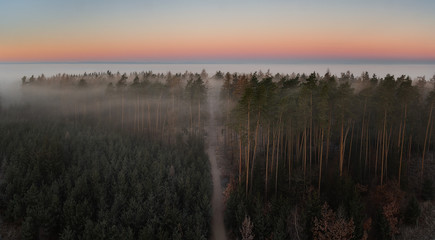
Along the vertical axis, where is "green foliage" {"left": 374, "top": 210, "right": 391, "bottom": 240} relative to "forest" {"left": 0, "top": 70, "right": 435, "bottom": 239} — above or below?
below

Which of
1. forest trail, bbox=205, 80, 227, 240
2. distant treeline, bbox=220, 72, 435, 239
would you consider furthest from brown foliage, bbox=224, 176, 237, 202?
forest trail, bbox=205, 80, 227, 240

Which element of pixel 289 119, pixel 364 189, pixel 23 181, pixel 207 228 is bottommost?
pixel 207 228

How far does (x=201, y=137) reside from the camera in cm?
5909

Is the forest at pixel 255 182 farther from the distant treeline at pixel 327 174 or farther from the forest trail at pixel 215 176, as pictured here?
the forest trail at pixel 215 176

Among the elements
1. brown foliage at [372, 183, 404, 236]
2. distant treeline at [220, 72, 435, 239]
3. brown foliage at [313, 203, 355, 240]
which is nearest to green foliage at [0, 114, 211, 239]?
distant treeline at [220, 72, 435, 239]

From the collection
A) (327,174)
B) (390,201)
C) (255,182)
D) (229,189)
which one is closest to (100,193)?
(229,189)

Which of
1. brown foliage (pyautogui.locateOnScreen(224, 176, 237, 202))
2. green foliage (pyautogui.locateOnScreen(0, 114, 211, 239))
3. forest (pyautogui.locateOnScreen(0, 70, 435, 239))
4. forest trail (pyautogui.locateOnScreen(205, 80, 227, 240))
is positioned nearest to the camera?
green foliage (pyautogui.locateOnScreen(0, 114, 211, 239))

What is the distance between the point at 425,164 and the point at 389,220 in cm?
1900

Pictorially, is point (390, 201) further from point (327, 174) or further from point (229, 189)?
point (229, 189)

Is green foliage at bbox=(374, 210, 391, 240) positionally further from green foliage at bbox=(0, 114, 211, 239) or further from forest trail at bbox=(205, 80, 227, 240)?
green foliage at bbox=(0, 114, 211, 239)

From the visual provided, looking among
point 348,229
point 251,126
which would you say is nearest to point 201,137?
point 251,126

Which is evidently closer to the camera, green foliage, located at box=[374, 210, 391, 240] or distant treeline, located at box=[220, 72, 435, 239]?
distant treeline, located at box=[220, 72, 435, 239]

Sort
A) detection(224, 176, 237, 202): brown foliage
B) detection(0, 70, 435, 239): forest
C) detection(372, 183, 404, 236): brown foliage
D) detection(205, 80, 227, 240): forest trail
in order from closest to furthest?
1. detection(0, 70, 435, 239): forest
2. detection(372, 183, 404, 236): brown foliage
3. detection(205, 80, 227, 240): forest trail
4. detection(224, 176, 237, 202): brown foliage

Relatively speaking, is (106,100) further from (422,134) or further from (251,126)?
(422,134)
